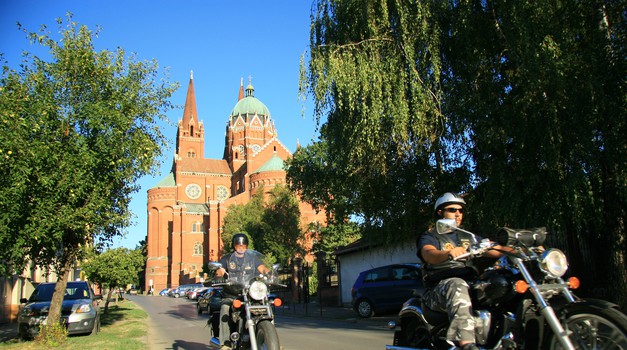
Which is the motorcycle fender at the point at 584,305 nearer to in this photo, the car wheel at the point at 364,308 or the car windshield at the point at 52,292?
the car windshield at the point at 52,292

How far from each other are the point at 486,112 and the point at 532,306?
7.26 metres

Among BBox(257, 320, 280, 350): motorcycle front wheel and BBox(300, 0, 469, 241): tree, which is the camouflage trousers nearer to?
BBox(257, 320, 280, 350): motorcycle front wheel

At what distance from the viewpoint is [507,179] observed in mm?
9680

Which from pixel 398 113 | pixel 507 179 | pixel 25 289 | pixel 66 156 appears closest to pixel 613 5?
pixel 507 179

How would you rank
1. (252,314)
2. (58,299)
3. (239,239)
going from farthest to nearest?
(58,299), (239,239), (252,314)

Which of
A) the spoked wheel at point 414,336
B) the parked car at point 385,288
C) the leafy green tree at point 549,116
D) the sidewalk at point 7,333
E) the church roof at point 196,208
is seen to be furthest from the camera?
the church roof at point 196,208

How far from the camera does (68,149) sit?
11227mm

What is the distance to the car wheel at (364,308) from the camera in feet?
55.9

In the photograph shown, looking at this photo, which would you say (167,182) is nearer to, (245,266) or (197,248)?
(197,248)

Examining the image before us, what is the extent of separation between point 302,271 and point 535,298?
27.1 metres

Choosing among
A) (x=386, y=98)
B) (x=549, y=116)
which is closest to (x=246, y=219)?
(x=386, y=98)

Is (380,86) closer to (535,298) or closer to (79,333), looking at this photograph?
(535,298)

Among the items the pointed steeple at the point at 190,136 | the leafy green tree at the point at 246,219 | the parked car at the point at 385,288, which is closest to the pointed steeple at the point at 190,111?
the pointed steeple at the point at 190,136

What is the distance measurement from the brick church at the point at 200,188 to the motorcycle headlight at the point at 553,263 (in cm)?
6448
